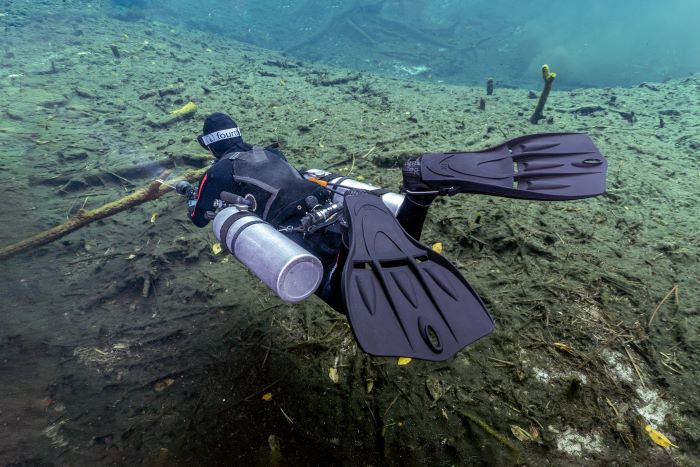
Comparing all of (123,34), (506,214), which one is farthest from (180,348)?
(123,34)

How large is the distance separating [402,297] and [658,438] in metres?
2.24

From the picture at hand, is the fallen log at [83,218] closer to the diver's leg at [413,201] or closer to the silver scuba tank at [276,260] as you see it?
the silver scuba tank at [276,260]

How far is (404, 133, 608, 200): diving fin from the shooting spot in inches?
111

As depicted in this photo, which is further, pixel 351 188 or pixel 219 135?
pixel 219 135

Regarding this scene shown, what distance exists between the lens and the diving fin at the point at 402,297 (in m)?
2.05

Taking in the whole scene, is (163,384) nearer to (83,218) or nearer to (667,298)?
(83,218)

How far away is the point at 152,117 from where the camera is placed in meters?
9.21

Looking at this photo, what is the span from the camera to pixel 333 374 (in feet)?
10.5

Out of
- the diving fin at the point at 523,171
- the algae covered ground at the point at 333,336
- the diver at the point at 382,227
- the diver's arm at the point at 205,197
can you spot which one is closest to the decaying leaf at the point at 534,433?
the algae covered ground at the point at 333,336

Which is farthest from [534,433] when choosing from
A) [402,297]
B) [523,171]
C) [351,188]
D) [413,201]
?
[351,188]

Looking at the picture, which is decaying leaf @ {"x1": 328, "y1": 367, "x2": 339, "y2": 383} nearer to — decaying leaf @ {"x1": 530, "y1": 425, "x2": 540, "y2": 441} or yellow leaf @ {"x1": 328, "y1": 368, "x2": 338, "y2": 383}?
yellow leaf @ {"x1": 328, "y1": 368, "x2": 338, "y2": 383}

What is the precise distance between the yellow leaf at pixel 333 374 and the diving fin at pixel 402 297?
49.6 inches

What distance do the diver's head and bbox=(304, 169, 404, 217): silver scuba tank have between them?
3.65ft

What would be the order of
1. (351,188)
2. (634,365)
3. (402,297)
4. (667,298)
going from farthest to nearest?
1. (351,188)
2. (667,298)
3. (634,365)
4. (402,297)
